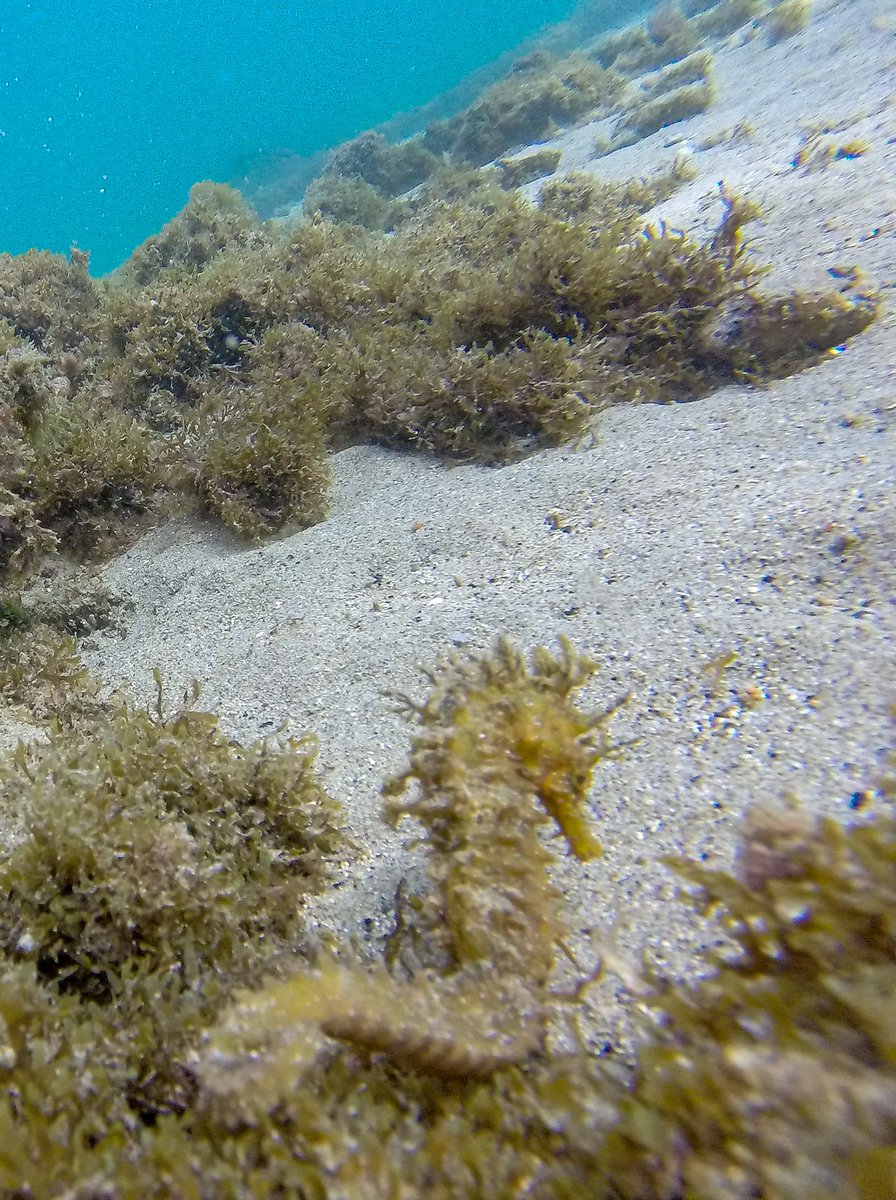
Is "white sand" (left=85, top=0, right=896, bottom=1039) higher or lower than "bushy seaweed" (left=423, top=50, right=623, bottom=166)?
lower

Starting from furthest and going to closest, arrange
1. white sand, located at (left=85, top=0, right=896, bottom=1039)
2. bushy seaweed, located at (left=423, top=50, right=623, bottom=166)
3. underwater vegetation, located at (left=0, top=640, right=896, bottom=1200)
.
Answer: bushy seaweed, located at (left=423, top=50, right=623, bottom=166) → white sand, located at (left=85, top=0, right=896, bottom=1039) → underwater vegetation, located at (left=0, top=640, right=896, bottom=1200)

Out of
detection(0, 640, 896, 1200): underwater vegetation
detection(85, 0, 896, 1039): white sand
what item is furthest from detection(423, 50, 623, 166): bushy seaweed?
detection(0, 640, 896, 1200): underwater vegetation

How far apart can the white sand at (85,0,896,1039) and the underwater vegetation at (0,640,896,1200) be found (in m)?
0.24

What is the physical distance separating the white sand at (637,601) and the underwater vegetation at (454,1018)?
0.80 feet

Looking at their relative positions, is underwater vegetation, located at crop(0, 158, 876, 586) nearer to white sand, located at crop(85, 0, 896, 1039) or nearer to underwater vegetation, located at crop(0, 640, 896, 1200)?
white sand, located at crop(85, 0, 896, 1039)

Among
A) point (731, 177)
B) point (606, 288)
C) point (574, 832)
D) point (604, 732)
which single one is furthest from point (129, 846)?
point (731, 177)

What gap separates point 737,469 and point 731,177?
5.14 m

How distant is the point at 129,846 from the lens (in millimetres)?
1896

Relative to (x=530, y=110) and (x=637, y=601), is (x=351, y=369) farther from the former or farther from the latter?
(x=530, y=110)

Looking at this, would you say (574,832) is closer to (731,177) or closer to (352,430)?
(352,430)

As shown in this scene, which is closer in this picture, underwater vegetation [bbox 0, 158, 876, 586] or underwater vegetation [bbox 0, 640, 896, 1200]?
underwater vegetation [bbox 0, 640, 896, 1200]

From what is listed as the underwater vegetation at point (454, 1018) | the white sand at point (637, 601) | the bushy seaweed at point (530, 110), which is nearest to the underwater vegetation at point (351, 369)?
the white sand at point (637, 601)

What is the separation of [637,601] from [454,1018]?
1923 mm

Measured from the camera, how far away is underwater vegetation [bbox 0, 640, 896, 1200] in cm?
111
